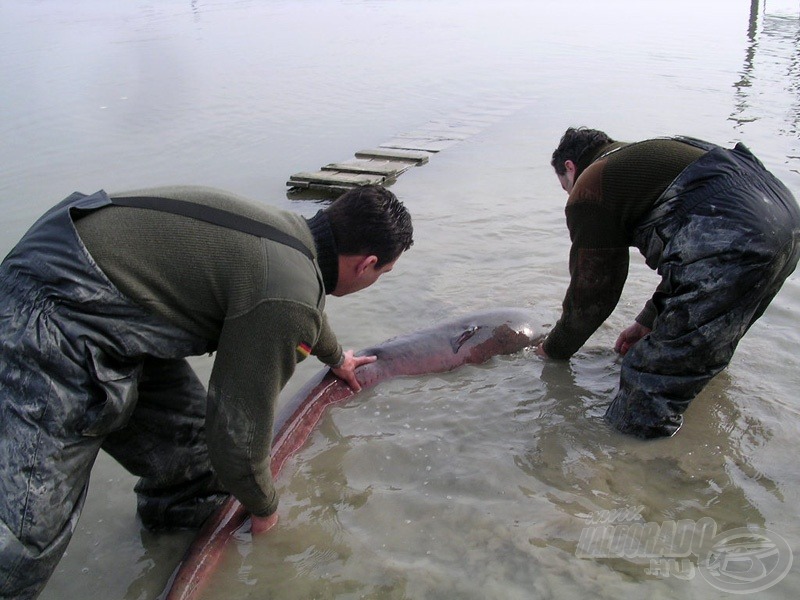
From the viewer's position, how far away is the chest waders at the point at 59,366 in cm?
214

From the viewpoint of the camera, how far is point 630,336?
4.41 metres

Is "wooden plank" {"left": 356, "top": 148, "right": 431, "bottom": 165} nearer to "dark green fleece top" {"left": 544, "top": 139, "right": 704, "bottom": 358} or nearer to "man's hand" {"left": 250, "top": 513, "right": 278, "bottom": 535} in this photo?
"dark green fleece top" {"left": 544, "top": 139, "right": 704, "bottom": 358}

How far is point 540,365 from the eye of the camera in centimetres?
446

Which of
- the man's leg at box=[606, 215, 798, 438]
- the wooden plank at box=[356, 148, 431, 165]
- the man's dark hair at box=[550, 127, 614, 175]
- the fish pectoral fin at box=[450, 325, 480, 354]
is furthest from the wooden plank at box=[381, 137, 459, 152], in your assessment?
the man's leg at box=[606, 215, 798, 438]

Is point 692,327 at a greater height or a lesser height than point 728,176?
lesser

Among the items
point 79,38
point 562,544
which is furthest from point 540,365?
point 79,38

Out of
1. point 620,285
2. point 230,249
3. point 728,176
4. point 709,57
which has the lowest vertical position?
point 709,57

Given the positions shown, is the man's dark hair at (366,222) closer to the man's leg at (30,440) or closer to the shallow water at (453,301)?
the man's leg at (30,440)

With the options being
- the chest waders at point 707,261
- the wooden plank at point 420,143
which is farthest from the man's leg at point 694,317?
Answer: the wooden plank at point 420,143

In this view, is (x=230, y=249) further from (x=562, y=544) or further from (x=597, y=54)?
(x=597, y=54)

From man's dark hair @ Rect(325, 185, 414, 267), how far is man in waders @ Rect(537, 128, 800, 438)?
4.79 ft

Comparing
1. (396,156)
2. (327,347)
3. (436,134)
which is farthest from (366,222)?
(436,134)

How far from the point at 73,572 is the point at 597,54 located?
61.8 feet

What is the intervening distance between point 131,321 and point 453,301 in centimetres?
360
